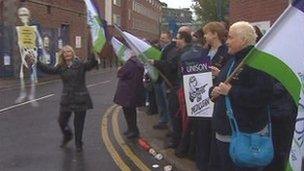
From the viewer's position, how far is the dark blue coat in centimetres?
1080

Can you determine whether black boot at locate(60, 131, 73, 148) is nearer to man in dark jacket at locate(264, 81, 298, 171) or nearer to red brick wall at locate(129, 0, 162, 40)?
man in dark jacket at locate(264, 81, 298, 171)

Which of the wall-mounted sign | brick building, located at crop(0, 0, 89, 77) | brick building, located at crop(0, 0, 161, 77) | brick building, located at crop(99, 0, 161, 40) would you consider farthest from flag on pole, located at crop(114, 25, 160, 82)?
brick building, located at crop(99, 0, 161, 40)

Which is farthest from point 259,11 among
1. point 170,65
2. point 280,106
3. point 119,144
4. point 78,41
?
point 78,41

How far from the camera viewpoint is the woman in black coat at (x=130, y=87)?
1080 cm

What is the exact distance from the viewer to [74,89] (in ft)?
32.1

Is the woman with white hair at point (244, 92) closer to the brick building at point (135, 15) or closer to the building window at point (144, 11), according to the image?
the brick building at point (135, 15)

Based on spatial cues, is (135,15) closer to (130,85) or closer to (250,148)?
(130,85)

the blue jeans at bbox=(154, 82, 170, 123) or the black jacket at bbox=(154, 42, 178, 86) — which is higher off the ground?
the black jacket at bbox=(154, 42, 178, 86)

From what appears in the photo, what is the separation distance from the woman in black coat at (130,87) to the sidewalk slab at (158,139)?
0.62 meters

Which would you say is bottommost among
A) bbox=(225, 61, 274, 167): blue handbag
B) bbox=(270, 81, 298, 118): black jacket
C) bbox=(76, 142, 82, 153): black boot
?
bbox=(76, 142, 82, 153): black boot

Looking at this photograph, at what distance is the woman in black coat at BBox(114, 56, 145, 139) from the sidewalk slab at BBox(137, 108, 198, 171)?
0.62 metres

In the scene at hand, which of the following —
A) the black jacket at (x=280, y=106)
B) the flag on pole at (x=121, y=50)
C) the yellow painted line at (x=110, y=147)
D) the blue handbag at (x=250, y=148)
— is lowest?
the yellow painted line at (x=110, y=147)

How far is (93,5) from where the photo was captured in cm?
977

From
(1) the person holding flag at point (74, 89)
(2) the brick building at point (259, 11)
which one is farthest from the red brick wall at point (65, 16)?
(1) the person holding flag at point (74, 89)
